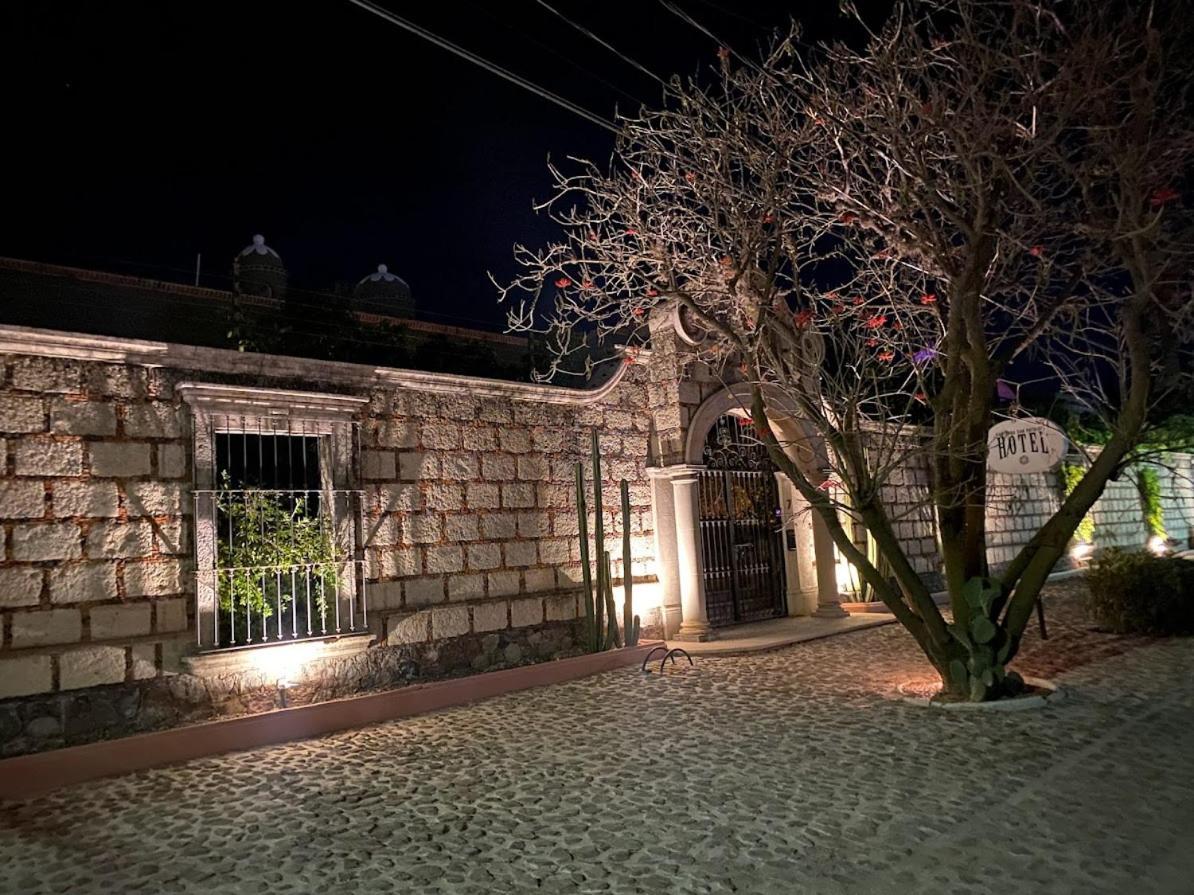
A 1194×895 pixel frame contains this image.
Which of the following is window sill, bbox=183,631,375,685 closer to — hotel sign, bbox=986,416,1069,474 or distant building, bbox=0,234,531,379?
distant building, bbox=0,234,531,379

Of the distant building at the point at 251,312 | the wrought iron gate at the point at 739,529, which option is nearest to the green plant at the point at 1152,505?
the wrought iron gate at the point at 739,529

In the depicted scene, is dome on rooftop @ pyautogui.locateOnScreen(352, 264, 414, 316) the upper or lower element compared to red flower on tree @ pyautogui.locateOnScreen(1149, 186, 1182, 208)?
upper

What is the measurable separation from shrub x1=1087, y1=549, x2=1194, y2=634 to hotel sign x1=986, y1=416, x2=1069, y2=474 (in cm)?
213

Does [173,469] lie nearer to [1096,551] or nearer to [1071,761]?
[1071,761]

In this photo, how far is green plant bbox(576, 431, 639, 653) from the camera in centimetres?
858

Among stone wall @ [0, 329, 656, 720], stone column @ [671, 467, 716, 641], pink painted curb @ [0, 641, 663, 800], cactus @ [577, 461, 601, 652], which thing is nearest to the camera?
pink painted curb @ [0, 641, 663, 800]

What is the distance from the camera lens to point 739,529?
10.9 metres

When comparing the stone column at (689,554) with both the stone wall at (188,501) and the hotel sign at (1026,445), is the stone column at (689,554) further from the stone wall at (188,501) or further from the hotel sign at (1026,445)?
the hotel sign at (1026,445)

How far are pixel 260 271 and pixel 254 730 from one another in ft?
19.9

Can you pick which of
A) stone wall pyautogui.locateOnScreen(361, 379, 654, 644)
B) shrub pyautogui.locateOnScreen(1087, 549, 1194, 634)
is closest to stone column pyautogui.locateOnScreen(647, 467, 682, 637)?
stone wall pyautogui.locateOnScreen(361, 379, 654, 644)

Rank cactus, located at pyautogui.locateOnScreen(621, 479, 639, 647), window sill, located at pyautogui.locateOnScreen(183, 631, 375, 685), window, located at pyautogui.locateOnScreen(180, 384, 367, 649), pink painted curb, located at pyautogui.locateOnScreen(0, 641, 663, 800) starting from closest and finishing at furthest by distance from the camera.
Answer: pink painted curb, located at pyautogui.locateOnScreen(0, 641, 663, 800)
window sill, located at pyautogui.locateOnScreen(183, 631, 375, 685)
window, located at pyautogui.locateOnScreen(180, 384, 367, 649)
cactus, located at pyautogui.locateOnScreen(621, 479, 639, 647)

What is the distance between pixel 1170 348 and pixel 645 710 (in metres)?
5.02

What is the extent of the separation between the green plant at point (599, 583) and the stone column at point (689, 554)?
30.3 inches

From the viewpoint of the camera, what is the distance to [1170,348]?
6285mm
